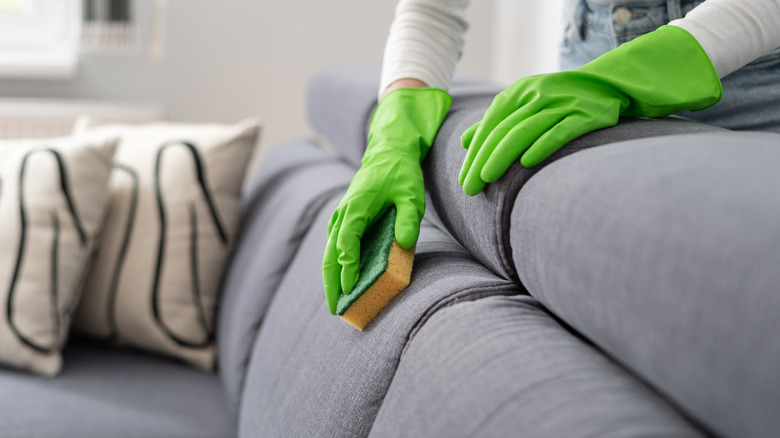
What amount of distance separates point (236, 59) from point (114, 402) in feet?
4.58

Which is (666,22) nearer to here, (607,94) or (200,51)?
(607,94)

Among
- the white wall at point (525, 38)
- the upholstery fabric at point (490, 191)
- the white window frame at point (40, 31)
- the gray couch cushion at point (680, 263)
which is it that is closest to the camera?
the gray couch cushion at point (680, 263)

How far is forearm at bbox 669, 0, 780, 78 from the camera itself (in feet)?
1.99

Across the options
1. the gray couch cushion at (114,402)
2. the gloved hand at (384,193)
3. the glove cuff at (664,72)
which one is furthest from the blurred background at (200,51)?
the glove cuff at (664,72)

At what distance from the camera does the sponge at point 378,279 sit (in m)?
0.59

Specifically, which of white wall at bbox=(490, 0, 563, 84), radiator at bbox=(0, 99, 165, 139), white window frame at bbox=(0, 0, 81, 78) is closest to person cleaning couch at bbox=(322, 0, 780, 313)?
white wall at bbox=(490, 0, 563, 84)

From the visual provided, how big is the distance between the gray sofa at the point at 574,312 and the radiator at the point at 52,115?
147cm

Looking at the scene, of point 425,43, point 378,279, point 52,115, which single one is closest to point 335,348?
point 378,279

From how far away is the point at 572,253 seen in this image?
1.38 ft

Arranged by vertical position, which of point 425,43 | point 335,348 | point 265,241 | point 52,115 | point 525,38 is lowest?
point 52,115

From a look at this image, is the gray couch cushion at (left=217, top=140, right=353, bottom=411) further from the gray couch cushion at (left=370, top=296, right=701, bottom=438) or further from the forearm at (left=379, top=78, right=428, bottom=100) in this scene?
the gray couch cushion at (left=370, top=296, right=701, bottom=438)

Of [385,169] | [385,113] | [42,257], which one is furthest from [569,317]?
[42,257]

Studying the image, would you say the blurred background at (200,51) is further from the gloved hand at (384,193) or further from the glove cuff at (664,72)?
the glove cuff at (664,72)

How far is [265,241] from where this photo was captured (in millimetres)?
1194
